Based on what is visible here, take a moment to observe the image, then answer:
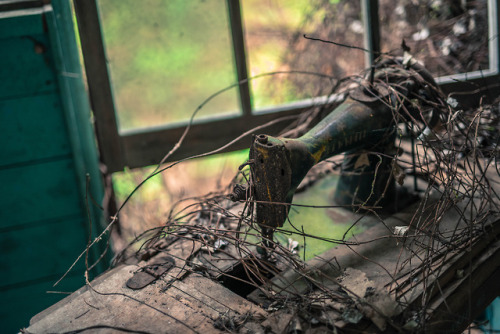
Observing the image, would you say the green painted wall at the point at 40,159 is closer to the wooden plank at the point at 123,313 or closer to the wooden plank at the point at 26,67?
the wooden plank at the point at 26,67

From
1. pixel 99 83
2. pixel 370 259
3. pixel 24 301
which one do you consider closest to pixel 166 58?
pixel 99 83

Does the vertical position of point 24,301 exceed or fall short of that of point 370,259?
it falls short

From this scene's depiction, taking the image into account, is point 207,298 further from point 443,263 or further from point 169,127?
point 169,127

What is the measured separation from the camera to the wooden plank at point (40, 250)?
1966 millimetres

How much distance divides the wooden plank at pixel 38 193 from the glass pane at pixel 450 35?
2.04 metres

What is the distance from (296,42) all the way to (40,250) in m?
2.33

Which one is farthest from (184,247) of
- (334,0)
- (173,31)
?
(334,0)

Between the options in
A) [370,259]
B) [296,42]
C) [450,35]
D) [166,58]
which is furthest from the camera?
[296,42]

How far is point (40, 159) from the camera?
1.95 meters

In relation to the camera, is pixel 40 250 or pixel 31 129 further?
pixel 40 250

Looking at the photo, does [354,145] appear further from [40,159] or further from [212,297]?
[40,159]

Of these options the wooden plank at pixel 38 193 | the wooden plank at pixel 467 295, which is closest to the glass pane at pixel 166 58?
the wooden plank at pixel 38 193

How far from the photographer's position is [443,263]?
114cm

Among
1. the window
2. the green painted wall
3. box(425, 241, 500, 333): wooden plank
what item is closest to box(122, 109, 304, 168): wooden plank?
the window
